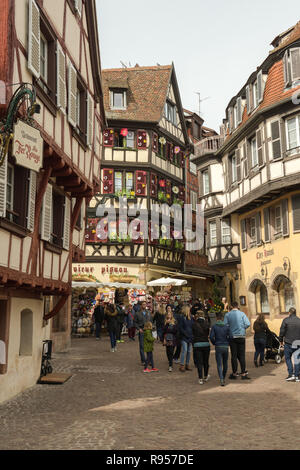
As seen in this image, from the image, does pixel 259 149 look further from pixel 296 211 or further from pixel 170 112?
pixel 170 112

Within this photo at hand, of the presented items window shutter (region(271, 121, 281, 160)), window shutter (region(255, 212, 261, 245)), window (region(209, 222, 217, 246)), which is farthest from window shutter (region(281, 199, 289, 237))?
window (region(209, 222, 217, 246))

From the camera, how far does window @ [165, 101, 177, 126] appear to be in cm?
3462

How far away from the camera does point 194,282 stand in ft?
132

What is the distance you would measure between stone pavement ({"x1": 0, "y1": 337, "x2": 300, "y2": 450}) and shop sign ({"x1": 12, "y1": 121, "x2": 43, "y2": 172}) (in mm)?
4107

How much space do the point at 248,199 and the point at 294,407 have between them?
51.3ft

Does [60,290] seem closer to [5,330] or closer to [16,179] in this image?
[5,330]

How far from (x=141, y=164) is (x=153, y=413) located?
24071 millimetres

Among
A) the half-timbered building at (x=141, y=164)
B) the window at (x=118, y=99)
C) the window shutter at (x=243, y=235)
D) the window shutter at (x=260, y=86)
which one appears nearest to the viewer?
the window shutter at (x=260, y=86)

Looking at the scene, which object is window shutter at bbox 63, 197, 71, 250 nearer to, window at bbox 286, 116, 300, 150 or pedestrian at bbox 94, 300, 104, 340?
pedestrian at bbox 94, 300, 104, 340

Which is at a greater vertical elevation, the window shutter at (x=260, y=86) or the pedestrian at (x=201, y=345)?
the window shutter at (x=260, y=86)

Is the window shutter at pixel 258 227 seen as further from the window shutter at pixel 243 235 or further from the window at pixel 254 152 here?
the window at pixel 254 152

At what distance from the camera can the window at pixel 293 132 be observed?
20.8 meters

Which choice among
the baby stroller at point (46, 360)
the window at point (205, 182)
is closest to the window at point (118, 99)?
the window at point (205, 182)
